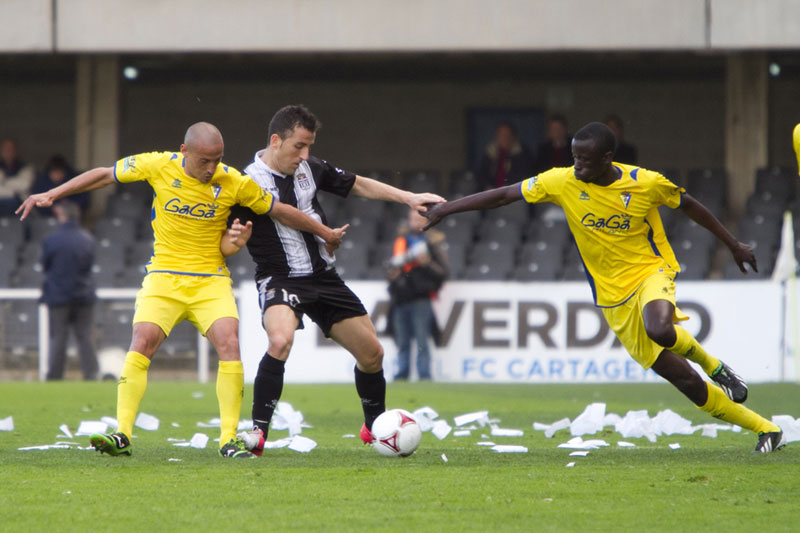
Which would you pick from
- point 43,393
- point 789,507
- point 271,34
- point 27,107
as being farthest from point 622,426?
point 27,107

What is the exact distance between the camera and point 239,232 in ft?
21.5

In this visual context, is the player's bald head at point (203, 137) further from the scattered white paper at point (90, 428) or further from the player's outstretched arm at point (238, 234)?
the scattered white paper at point (90, 428)

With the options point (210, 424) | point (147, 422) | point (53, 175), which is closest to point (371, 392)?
point (147, 422)

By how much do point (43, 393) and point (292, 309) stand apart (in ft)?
20.8

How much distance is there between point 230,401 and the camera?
6.59 meters

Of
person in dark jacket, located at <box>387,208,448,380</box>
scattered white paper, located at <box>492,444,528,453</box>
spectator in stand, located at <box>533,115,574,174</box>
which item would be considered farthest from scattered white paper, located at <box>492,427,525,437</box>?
spectator in stand, located at <box>533,115,574,174</box>

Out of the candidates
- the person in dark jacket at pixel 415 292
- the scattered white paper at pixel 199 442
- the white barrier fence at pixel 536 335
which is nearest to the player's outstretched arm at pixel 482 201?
the scattered white paper at pixel 199 442

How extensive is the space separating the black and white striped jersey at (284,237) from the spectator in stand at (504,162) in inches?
391

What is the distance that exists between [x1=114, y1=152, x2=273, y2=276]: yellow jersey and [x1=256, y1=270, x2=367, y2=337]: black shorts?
0.37 meters

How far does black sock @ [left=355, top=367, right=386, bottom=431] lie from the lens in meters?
7.00

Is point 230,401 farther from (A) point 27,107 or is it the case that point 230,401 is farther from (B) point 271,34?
(A) point 27,107

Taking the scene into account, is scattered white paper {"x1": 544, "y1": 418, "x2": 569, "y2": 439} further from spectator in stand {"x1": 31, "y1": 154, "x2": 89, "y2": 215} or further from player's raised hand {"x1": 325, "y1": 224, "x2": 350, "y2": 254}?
spectator in stand {"x1": 31, "y1": 154, "x2": 89, "y2": 215}

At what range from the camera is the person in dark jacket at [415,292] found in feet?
46.5

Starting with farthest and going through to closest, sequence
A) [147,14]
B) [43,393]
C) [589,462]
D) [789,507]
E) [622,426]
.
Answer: [147,14] → [43,393] → [622,426] → [589,462] → [789,507]
